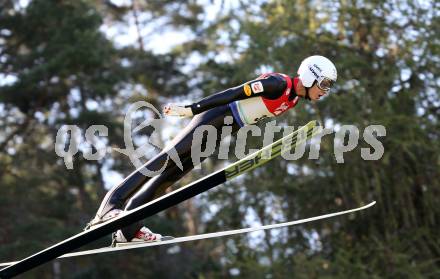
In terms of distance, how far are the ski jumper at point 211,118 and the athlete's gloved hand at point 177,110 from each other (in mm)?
52

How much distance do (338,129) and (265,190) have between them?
2.22m

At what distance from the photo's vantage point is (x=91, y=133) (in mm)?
18547

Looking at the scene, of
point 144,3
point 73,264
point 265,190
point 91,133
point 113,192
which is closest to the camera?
point 113,192

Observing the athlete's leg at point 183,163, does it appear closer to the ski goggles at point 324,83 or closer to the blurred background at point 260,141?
the ski goggles at point 324,83

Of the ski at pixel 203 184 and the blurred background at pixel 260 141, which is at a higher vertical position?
the blurred background at pixel 260 141

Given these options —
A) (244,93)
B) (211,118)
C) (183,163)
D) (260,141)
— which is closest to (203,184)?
(183,163)

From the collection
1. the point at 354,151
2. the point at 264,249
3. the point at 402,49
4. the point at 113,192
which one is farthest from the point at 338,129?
the point at 113,192

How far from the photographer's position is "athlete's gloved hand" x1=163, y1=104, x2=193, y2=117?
572cm

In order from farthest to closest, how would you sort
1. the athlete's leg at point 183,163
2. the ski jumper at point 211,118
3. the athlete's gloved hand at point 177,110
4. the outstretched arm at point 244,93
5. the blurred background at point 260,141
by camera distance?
the blurred background at point 260,141 < the athlete's leg at point 183,163 < the ski jumper at point 211,118 < the outstretched arm at point 244,93 < the athlete's gloved hand at point 177,110

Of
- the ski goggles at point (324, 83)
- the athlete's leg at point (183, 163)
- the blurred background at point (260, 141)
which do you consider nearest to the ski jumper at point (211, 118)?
the athlete's leg at point (183, 163)

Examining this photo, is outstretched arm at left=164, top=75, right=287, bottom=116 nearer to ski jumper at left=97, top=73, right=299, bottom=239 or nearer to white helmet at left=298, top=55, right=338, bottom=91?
ski jumper at left=97, top=73, right=299, bottom=239

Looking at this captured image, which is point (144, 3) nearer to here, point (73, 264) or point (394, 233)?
point (73, 264)

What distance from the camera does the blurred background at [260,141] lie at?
14750 millimetres

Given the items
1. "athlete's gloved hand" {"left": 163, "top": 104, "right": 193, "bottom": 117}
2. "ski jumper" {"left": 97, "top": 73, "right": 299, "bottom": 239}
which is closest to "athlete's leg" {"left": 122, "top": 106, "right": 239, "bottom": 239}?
"ski jumper" {"left": 97, "top": 73, "right": 299, "bottom": 239}
